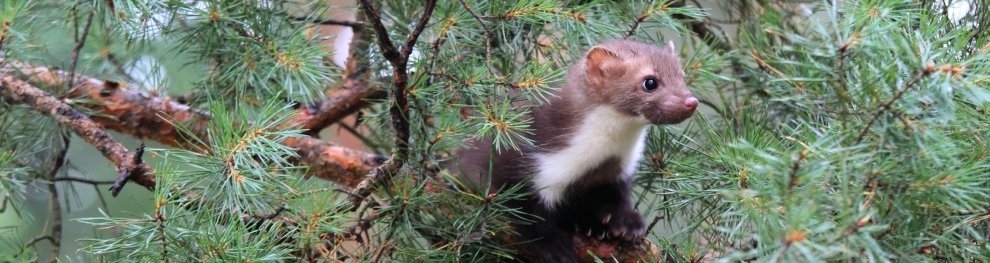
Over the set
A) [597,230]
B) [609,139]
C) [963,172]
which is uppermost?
[963,172]

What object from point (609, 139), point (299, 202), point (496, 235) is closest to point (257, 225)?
point (299, 202)

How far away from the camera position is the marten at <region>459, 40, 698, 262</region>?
2914 mm

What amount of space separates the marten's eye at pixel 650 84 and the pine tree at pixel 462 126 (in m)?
0.15

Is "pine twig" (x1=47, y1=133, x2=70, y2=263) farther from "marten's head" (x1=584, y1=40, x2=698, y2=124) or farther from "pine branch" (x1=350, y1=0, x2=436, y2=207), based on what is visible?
"marten's head" (x1=584, y1=40, x2=698, y2=124)

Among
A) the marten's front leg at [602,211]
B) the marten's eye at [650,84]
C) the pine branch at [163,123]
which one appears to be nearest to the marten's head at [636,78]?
the marten's eye at [650,84]

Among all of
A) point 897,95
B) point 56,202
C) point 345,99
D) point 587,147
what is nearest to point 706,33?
point 587,147

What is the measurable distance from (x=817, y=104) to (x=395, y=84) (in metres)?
0.88

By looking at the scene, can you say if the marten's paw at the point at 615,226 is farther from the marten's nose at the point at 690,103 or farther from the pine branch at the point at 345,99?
the pine branch at the point at 345,99

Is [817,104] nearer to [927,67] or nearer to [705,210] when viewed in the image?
[927,67]

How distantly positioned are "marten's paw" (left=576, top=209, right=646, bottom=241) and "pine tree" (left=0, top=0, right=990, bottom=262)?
1.7 inches

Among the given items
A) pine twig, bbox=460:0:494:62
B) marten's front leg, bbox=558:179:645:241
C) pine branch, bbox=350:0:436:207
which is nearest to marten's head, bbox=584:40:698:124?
marten's front leg, bbox=558:179:645:241

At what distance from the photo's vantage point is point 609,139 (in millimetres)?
2992

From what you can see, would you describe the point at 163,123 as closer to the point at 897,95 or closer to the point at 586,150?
the point at 586,150

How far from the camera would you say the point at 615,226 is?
2.97 m
